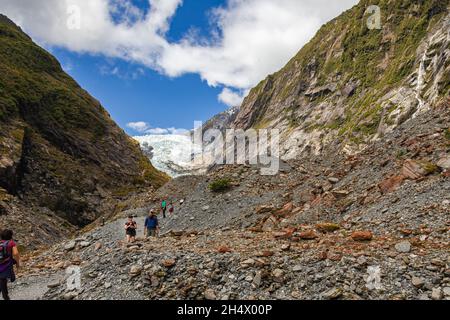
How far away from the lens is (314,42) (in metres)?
159

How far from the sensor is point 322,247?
40.7 feet

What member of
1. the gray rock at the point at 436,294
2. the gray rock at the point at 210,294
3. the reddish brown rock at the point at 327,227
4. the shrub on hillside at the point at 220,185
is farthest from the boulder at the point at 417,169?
the shrub on hillside at the point at 220,185

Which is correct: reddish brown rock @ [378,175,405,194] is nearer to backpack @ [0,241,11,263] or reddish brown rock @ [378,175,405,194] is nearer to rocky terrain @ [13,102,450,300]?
rocky terrain @ [13,102,450,300]

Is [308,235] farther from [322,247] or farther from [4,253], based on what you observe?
[4,253]

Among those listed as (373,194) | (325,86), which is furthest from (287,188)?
(325,86)

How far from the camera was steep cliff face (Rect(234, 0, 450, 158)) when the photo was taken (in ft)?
220

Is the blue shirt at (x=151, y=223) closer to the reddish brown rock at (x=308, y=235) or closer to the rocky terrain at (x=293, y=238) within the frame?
the rocky terrain at (x=293, y=238)

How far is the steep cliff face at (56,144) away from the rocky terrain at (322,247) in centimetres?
2875

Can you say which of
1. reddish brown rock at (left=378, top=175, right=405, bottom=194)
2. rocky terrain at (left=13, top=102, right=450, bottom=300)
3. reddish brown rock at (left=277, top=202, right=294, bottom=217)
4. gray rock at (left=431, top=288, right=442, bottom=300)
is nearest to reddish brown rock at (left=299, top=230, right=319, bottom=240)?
rocky terrain at (left=13, top=102, right=450, bottom=300)

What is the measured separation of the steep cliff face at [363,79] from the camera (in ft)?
220

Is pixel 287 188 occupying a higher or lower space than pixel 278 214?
higher
